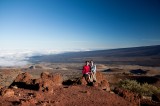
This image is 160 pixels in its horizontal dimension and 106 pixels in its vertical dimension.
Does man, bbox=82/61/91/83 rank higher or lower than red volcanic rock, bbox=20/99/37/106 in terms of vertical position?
higher

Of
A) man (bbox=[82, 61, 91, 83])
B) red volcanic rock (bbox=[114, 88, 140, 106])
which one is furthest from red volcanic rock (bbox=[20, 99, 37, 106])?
man (bbox=[82, 61, 91, 83])

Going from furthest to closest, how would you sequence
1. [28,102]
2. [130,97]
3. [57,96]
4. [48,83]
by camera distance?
[48,83], [130,97], [57,96], [28,102]

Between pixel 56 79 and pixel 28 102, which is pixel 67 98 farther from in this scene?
pixel 56 79

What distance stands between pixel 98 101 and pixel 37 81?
4341mm

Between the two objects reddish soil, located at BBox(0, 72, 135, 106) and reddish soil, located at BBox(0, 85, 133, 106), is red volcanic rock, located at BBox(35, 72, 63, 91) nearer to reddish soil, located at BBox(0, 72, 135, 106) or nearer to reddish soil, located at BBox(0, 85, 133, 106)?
reddish soil, located at BBox(0, 72, 135, 106)

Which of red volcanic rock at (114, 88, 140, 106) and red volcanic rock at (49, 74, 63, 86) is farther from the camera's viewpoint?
red volcanic rock at (49, 74, 63, 86)

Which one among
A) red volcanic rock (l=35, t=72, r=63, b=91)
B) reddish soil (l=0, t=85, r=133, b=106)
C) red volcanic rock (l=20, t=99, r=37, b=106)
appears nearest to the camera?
red volcanic rock (l=20, t=99, r=37, b=106)

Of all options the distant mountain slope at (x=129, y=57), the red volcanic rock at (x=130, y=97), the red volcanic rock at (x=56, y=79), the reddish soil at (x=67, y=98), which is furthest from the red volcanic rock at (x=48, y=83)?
the distant mountain slope at (x=129, y=57)

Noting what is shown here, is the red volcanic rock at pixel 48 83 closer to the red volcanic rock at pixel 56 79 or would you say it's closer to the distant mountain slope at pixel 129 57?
the red volcanic rock at pixel 56 79

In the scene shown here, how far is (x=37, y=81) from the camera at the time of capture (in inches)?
600

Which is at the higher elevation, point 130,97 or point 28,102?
point 28,102

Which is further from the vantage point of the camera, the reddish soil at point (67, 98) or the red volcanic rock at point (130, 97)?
the red volcanic rock at point (130, 97)

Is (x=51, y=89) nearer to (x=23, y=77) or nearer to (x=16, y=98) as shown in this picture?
(x=16, y=98)

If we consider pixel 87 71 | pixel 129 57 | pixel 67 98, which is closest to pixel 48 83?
pixel 67 98
